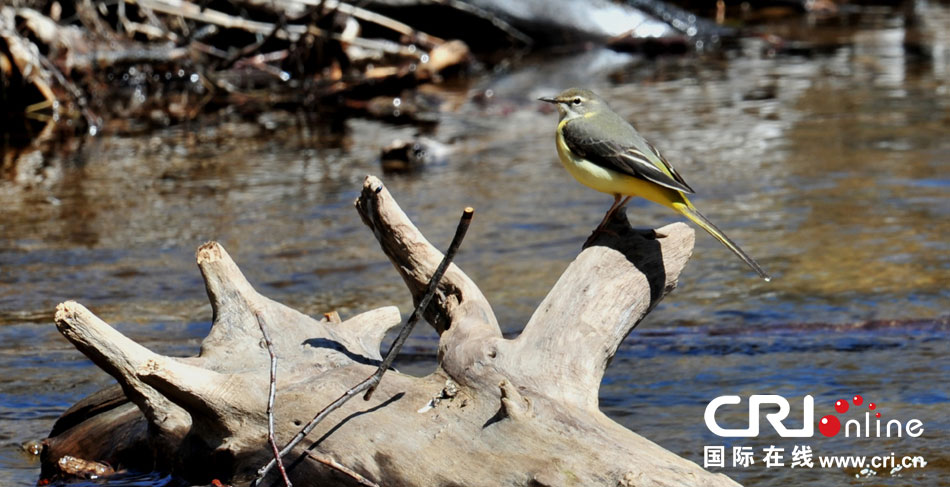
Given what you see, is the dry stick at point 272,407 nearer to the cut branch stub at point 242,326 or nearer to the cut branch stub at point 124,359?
the cut branch stub at point 242,326

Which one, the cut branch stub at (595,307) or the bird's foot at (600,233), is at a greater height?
the bird's foot at (600,233)

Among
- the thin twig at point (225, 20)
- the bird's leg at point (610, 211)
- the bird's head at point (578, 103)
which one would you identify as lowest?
the thin twig at point (225, 20)

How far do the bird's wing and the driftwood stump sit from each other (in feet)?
0.59

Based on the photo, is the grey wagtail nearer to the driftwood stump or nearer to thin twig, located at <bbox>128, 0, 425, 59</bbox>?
the driftwood stump

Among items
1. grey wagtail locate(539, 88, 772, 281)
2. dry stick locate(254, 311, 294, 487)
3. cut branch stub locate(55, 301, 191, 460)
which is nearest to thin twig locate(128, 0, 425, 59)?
grey wagtail locate(539, 88, 772, 281)

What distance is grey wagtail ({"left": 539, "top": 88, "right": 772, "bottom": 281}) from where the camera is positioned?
172 inches

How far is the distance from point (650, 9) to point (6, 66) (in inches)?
366

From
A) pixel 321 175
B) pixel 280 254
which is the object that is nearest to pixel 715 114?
pixel 321 175

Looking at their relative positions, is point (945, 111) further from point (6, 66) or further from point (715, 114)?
point (6, 66)

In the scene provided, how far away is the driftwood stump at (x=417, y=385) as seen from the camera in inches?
141

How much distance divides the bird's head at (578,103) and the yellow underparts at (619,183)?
0.80 feet

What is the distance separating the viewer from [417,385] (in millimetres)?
3949

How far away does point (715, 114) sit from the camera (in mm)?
12188

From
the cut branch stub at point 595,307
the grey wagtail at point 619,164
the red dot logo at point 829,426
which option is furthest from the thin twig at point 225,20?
the cut branch stub at point 595,307
